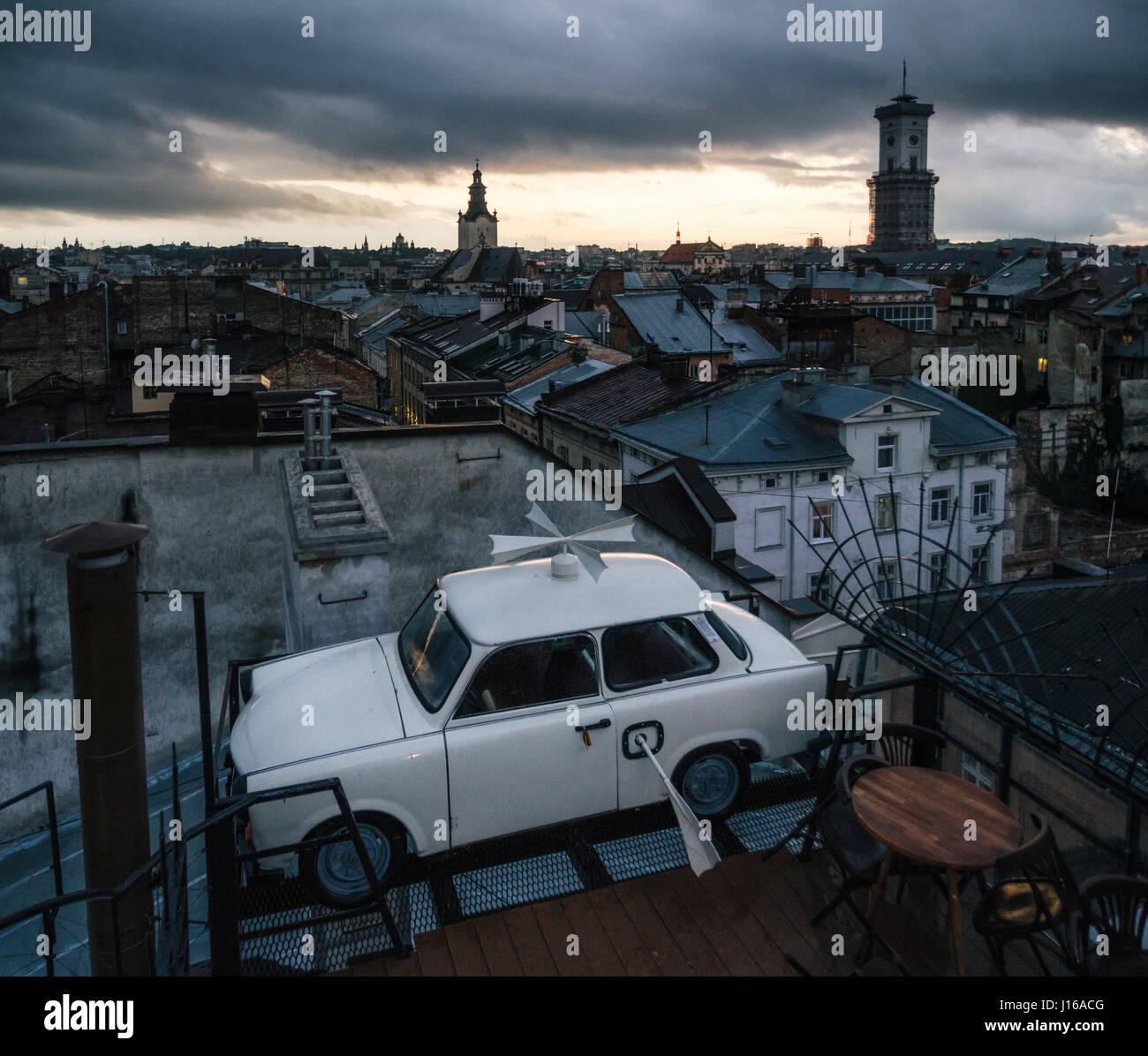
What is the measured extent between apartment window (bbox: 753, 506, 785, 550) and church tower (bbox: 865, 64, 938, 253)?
554ft

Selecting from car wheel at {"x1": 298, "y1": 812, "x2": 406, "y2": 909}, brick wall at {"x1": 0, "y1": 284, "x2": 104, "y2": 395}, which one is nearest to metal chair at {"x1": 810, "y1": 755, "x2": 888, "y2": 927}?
car wheel at {"x1": 298, "y1": 812, "x2": 406, "y2": 909}

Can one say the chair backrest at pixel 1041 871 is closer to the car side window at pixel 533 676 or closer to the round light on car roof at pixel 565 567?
the car side window at pixel 533 676

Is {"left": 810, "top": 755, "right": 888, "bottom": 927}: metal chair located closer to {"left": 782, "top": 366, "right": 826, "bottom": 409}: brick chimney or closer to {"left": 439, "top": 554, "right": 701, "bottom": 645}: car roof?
{"left": 439, "top": 554, "right": 701, "bottom": 645}: car roof

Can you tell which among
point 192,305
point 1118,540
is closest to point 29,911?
point 1118,540

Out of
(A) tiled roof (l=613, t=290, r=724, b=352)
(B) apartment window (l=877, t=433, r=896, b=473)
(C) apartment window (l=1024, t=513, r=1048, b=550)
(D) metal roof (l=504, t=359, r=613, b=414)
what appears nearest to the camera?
(B) apartment window (l=877, t=433, r=896, b=473)

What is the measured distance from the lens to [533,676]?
605 cm

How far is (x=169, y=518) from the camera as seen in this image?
1027cm

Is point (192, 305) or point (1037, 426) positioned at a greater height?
point (192, 305)

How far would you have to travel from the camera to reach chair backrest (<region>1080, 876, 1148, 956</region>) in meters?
4.39

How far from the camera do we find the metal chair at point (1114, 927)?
Answer: 14.4 ft

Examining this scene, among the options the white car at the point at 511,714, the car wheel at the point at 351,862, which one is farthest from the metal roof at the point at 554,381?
the car wheel at the point at 351,862

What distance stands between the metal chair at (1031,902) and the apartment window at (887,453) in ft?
88.5
